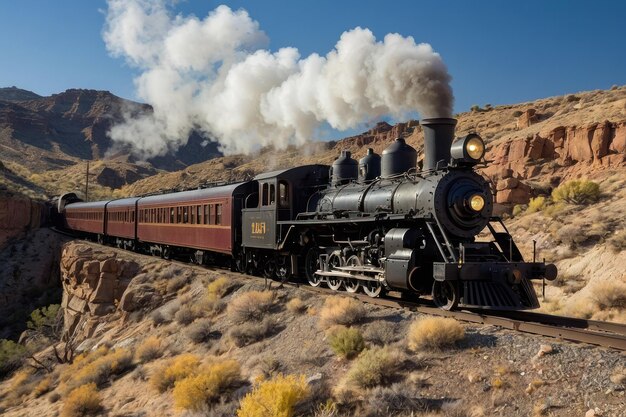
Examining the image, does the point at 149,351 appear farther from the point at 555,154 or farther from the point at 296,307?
the point at 555,154

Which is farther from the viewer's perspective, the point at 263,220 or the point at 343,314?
the point at 263,220

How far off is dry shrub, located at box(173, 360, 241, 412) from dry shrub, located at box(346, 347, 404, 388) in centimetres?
206

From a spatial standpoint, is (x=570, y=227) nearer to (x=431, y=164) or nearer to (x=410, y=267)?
(x=431, y=164)

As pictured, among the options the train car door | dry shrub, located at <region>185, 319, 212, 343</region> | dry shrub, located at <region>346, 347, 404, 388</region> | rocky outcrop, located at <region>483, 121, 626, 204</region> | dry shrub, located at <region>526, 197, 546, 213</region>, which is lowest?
dry shrub, located at <region>185, 319, 212, 343</region>

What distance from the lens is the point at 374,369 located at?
639cm

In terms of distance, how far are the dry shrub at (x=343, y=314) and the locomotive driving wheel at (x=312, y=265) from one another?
3.83 m

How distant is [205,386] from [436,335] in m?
3.49

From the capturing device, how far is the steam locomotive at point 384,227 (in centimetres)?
864

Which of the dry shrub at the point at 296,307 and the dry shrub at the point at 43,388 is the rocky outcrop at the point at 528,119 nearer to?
the dry shrub at the point at 296,307

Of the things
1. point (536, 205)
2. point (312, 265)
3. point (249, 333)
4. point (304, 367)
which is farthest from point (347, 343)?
point (536, 205)

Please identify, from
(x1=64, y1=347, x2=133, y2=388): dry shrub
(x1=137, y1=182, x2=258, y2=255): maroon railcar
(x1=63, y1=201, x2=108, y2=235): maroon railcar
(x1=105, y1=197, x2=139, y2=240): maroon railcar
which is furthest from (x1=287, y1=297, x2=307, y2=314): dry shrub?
(x1=63, y1=201, x2=108, y2=235): maroon railcar

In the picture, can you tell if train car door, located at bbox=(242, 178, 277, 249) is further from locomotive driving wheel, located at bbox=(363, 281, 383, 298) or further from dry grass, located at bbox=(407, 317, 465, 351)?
dry grass, located at bbox=(407, 317, 465, 351)

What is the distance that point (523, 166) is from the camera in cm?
3122

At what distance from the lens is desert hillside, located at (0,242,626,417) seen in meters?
5.58
